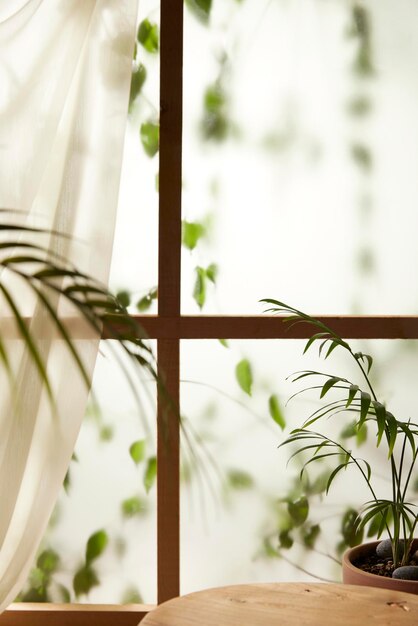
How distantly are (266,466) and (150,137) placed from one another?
3.50 ft

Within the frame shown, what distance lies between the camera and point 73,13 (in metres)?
2.26

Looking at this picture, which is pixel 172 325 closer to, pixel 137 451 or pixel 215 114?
pixel 137 451

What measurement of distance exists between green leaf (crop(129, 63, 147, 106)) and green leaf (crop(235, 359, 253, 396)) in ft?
2.84

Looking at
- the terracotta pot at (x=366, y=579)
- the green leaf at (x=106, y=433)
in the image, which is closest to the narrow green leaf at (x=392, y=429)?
the terracotta pot at (x=366, y=579)

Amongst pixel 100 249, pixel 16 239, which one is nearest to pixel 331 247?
pixel 100 249

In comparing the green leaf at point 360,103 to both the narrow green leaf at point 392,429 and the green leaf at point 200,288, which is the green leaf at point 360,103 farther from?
the narrow green leaf at point 392,429

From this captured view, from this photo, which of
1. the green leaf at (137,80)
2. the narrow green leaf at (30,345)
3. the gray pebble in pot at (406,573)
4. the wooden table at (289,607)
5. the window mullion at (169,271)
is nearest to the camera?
the narrow green leaf at (30,345)

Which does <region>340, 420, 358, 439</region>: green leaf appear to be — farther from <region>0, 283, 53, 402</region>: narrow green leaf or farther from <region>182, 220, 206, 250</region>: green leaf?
<region>0, 283, 53, 402</region>: narrow green leaf

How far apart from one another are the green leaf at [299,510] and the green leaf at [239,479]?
0.14 m

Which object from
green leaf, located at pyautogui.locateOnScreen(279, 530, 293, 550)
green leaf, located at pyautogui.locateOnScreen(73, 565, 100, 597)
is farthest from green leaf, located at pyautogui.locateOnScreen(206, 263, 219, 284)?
green leaf, located at pyautogui.locateOnScreen(73, 565, 100, 597)

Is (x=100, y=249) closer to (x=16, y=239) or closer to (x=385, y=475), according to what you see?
(x=16, y=239)

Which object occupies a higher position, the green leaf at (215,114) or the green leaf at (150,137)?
the green leaf at (215,114)

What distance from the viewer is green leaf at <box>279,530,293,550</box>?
103 inches

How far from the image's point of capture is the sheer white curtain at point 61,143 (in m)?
2.25
